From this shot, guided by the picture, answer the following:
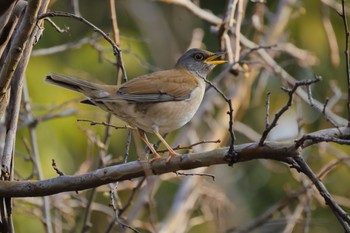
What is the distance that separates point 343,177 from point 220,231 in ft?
17.3

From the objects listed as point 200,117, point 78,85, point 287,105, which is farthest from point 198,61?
point 287,105

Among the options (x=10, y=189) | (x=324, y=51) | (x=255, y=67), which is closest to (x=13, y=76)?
(x=10, y=189)

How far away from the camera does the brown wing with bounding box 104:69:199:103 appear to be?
16.2ft

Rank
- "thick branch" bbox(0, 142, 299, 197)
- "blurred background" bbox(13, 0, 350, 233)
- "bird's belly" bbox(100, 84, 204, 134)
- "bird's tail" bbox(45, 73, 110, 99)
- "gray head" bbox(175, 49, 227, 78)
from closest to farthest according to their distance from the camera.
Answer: "thick branch" bbox(0, 142, 299, 197) → "bird's tail" bbox(45, 73, 110, 99) → "bird's belly" bbox(100, 84, 204, 134) → "gray head" bbox(175, 49, 227, 78) → "blurred background" bbox(13, 0, 350, 233)

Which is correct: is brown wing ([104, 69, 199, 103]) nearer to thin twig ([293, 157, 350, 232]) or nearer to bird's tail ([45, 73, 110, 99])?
bird's tail ([45, 73, 110, 99])

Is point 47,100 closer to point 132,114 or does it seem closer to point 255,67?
point 255,67

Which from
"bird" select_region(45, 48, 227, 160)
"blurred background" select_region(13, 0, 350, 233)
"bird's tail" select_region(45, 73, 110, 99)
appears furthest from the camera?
"blurred background" select_region(13, 0, 350, 233)

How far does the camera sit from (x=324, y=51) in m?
11.2

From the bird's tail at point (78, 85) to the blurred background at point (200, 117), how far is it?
1016mm

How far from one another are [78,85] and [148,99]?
0.57 metres

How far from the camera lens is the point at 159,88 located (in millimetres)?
5234

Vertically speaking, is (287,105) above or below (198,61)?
below

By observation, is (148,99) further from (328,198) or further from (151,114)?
(328,198)

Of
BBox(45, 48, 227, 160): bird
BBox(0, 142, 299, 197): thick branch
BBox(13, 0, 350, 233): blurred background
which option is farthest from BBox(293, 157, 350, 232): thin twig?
BBox(13, 0, 350, 233): blurred background
